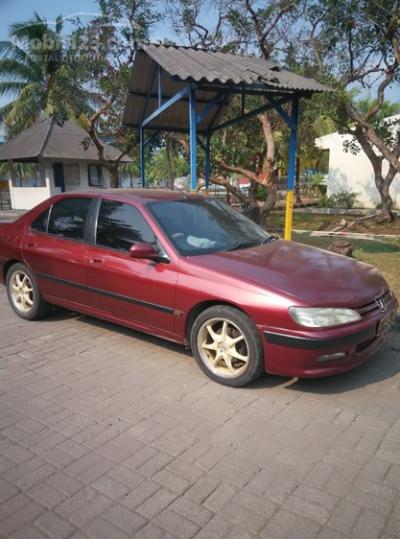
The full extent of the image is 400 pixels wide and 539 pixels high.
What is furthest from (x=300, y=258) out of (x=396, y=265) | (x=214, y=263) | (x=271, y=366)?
(x=396, y=265)

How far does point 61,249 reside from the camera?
16.4ft

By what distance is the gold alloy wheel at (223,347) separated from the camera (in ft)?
12.3

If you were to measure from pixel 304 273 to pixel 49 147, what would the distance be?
791 inches

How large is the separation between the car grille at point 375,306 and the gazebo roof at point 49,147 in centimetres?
1795

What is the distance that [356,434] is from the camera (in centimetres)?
314

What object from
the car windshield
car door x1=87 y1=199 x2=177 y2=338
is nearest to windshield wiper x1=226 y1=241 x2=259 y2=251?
the car windshield

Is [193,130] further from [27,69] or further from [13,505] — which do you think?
[27,69]

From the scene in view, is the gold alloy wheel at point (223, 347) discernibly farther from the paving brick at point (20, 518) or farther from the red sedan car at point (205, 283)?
the paving brick at point (20, 518)

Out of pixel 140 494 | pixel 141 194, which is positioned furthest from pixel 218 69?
pixel 140 494

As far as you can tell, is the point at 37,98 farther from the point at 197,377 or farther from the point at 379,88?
the point at 197,377

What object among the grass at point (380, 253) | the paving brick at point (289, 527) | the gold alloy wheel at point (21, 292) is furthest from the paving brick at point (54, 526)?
the grass at point (380, 253)

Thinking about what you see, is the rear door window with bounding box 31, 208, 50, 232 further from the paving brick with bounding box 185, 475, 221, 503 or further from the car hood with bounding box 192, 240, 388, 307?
the paving brick with bounding box 185, 475, 221, 503

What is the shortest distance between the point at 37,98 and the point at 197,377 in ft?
75.2

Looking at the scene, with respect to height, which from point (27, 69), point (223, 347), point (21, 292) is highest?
point (27, 69)
